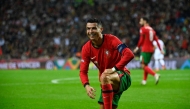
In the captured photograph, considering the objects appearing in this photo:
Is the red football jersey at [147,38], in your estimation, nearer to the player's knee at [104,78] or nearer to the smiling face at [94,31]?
the smiling face at [94,31]

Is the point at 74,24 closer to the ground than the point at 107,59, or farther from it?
closer to the ground

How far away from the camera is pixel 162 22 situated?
33.3m

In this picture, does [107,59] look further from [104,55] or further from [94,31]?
[94,31]

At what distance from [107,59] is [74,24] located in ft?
93.4

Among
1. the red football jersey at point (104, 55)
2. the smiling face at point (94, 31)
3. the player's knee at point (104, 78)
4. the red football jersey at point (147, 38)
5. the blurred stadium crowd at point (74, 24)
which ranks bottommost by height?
the blurred stadium crowd at point (74, 24)

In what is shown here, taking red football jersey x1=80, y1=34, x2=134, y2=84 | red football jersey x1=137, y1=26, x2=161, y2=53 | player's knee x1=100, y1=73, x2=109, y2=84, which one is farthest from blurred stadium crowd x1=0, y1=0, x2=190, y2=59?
player's knee x1=100, y1=73, x2=109, y2=84

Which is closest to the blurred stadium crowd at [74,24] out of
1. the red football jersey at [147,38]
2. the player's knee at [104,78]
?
the red football jersey at [147,38]

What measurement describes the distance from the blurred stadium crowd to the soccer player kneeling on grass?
22.8m

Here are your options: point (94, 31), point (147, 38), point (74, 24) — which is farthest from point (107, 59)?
point (74, 24)

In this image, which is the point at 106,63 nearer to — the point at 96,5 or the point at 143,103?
the point at 143,103

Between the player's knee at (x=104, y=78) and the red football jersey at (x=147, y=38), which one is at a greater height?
the player's knee at (x=104, y=78)

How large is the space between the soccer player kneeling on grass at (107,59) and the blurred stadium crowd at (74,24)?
74.8 feet

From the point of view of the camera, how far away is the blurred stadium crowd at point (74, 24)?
32.6 metres

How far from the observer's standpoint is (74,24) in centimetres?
3638
